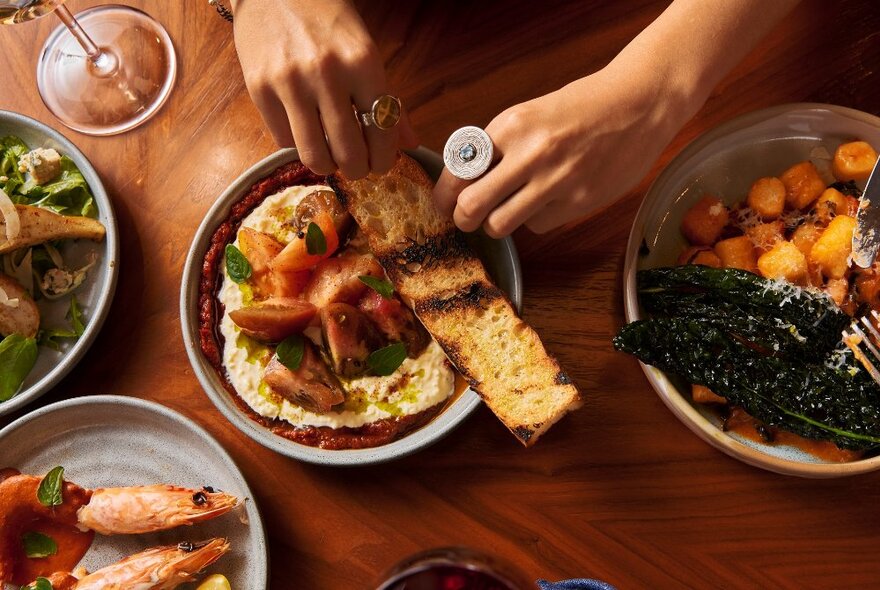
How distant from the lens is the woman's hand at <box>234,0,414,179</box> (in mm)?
1663

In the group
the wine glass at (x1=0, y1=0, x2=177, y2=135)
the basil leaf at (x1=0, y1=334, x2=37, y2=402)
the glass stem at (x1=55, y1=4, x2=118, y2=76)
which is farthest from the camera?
the wine glass at (x1=0, y1=0, x2=177, y2=135)

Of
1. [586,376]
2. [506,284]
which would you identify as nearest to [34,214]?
[506,284]

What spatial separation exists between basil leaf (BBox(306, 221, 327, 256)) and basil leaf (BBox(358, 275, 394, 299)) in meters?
0.13

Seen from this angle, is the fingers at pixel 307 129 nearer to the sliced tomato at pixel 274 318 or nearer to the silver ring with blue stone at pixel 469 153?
the silver ring with blue stone at pixel 469 153

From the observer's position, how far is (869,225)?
75.6 inches

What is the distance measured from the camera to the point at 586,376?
6.89ft

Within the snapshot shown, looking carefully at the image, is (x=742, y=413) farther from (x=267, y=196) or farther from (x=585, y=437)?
(x=267, y=196)

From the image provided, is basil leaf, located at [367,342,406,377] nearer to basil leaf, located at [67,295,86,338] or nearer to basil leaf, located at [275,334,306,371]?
basil leaf, located at [275,334,306,371]

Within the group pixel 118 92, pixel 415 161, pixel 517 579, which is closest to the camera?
pixel 517 579

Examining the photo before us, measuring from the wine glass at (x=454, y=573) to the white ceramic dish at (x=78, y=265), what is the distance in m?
1.17

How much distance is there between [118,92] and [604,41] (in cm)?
149

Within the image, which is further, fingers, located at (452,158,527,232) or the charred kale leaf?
the charred kale leaf

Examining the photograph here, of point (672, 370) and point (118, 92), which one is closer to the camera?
point (672, 370)

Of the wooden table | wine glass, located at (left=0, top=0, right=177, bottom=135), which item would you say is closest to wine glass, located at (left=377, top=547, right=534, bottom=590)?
the wooden table
